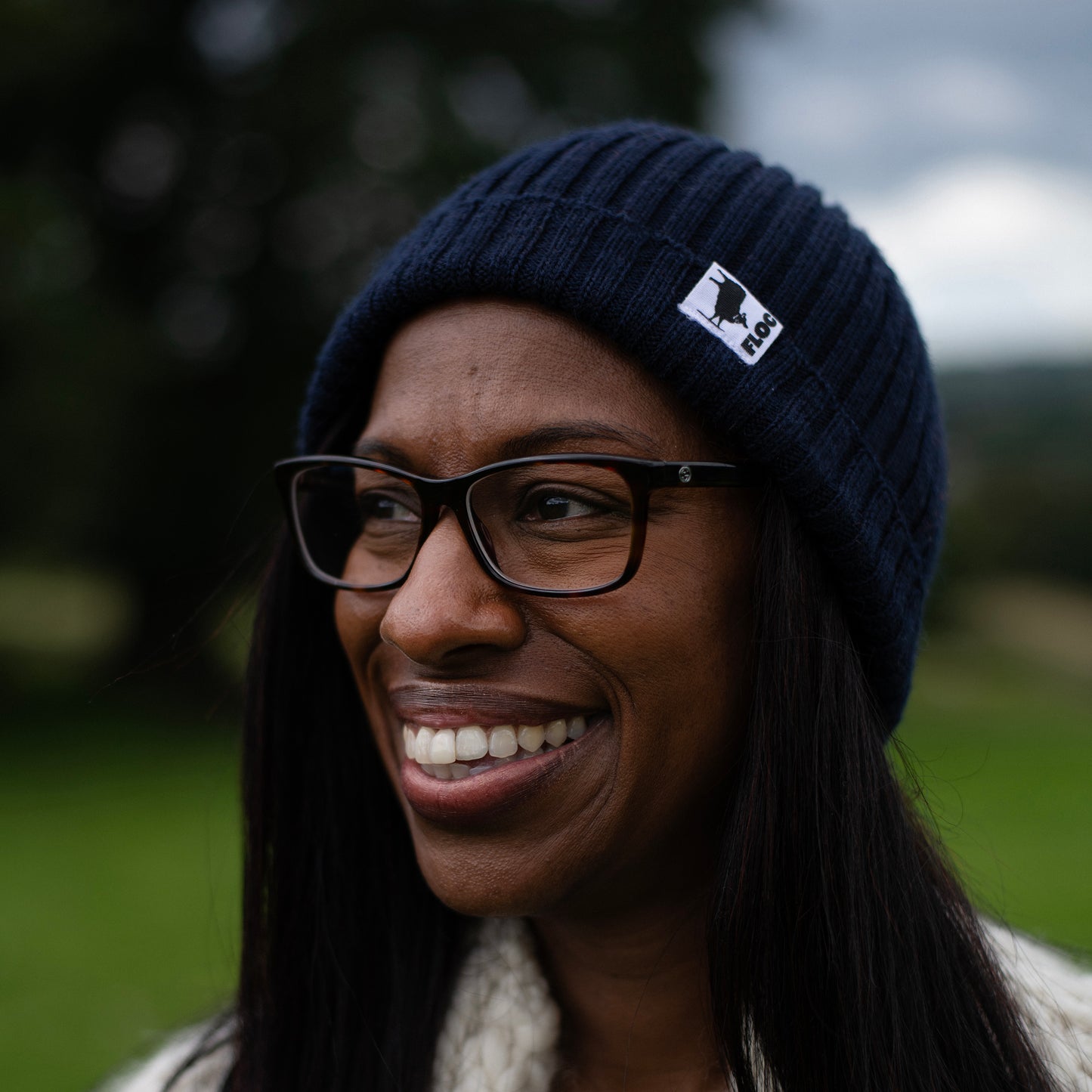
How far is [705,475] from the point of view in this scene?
189 centimetres

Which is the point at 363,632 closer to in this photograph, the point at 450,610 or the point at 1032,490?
the point at 450,610

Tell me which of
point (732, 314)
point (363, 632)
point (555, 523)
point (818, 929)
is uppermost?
point (732, 314)

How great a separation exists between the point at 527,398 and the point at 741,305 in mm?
395

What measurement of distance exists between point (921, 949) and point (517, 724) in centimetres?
78

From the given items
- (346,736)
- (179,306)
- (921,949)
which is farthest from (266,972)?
(179,306)

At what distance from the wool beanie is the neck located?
Answer: 59cm

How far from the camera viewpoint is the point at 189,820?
9820 mm

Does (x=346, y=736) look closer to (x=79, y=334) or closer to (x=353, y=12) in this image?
(x=79, y=334)

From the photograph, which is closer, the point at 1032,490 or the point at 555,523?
the point at 555,523

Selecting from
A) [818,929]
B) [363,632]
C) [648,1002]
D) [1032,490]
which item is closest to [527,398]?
[363,632]

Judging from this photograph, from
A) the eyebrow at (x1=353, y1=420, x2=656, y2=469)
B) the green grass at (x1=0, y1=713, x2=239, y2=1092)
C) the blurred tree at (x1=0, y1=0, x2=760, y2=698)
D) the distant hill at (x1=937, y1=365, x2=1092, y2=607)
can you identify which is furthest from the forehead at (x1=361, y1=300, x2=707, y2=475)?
the distant hill at (x1=937, y1=365, x2=1092, y2=607)

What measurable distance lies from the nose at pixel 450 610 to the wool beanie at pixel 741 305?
44cm

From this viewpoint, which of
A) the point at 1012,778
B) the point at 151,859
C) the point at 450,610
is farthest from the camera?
the point at 1012,778

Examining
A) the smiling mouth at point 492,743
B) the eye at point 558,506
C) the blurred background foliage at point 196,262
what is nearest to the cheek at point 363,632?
the smiling mouth at point 492,743
